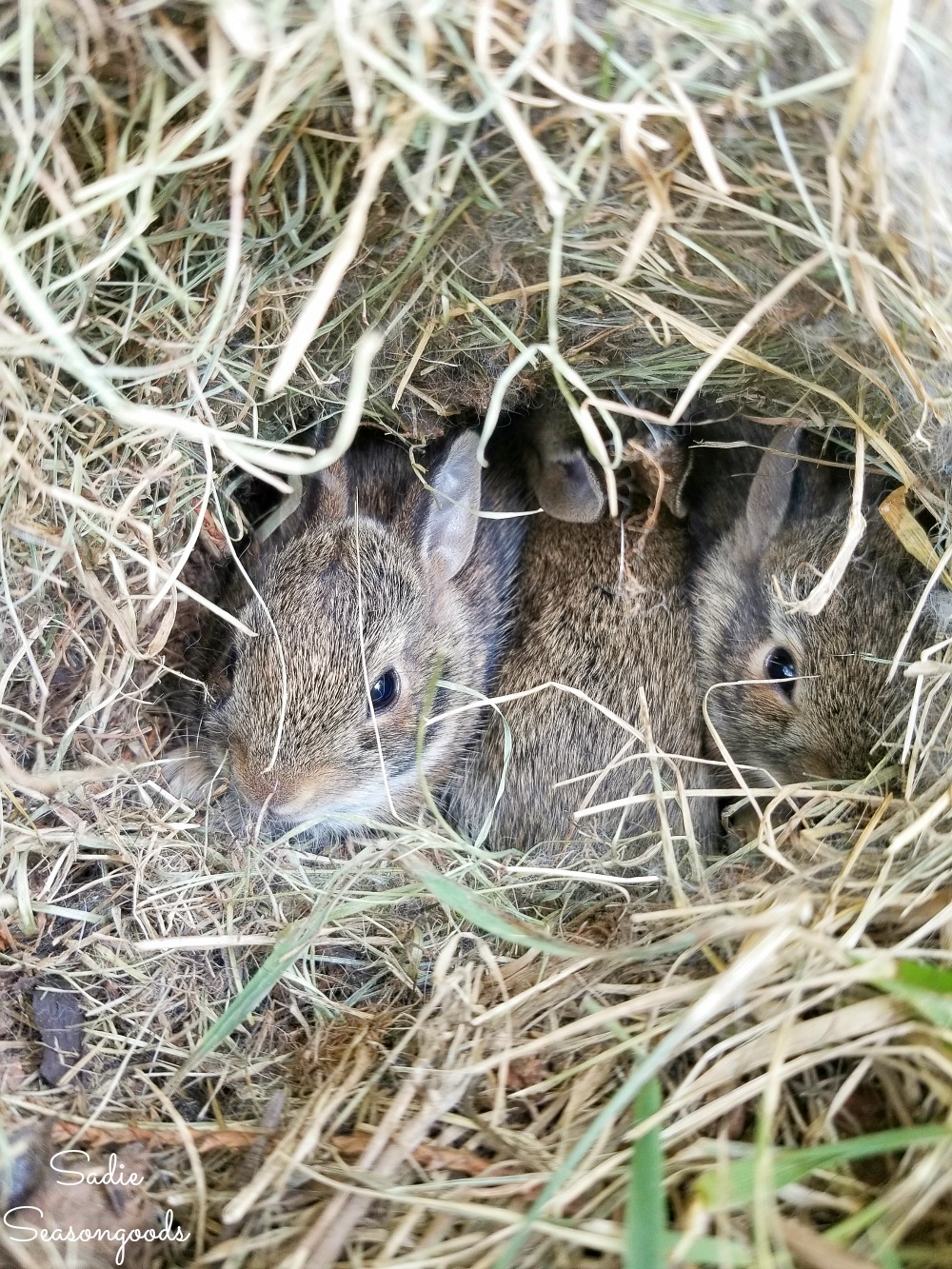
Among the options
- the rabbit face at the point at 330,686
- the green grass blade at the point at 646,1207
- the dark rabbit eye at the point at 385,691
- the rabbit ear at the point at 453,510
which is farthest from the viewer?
the rabbit ear at the point at 453,510

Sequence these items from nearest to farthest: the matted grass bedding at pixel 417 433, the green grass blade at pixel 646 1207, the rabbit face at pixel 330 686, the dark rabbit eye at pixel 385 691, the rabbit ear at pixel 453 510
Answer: the green grass blade at pixel 646 1207 → the matted grass bedding at pixel 417 433 → the rabbit face at pixel 330 686 → the dark rabbit eye at pixel 385 691 → the rabbit ear at pixel 453 510

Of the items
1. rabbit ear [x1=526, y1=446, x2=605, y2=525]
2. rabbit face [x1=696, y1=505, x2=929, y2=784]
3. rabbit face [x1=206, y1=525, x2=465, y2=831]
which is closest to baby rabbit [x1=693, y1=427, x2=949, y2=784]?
rabbit face [x1=696, y1=505, x2=929, y2=784]

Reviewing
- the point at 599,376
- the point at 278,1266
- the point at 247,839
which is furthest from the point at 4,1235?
the point at 599,376

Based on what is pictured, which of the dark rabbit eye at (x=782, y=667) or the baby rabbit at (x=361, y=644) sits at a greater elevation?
the baby rabbit at (x=361, y=644)

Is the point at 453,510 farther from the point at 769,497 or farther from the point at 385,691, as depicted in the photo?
the point at 769,497

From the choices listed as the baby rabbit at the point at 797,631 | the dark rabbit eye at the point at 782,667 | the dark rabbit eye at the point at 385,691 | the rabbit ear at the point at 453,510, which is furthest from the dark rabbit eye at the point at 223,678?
the dark rabbit eye at the point at 782,667

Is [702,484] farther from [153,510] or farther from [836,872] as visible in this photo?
[153,510]

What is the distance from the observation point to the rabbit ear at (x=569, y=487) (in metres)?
3.35

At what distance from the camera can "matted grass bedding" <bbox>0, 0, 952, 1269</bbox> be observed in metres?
1.96

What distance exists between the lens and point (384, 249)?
2.71 m

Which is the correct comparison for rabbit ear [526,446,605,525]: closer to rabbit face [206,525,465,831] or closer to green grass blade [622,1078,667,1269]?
rabbit face [206,525,465,831]

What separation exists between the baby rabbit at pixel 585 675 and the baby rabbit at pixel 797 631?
0.17 meters

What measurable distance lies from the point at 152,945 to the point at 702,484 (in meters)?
2.71

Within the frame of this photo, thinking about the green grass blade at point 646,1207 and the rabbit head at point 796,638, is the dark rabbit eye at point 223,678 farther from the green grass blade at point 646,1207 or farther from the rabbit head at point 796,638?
the green grass blade at point 646,1207
